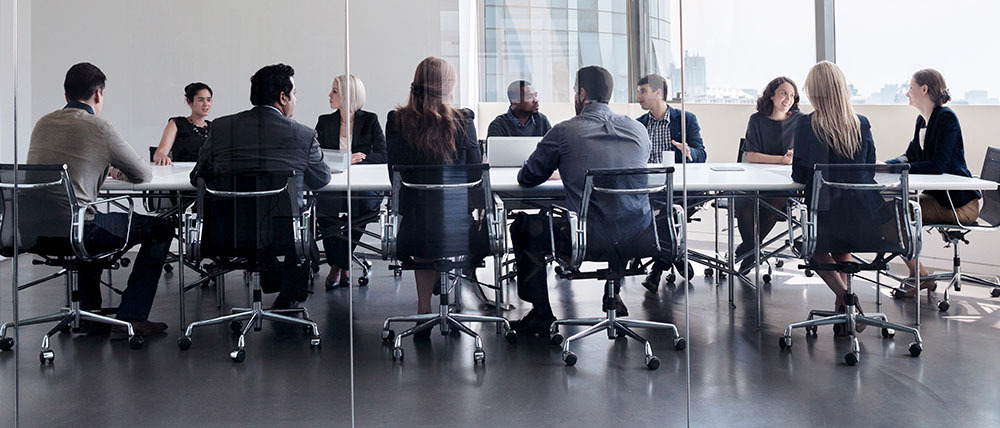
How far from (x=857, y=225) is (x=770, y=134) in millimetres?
762

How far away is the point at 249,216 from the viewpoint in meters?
3.21

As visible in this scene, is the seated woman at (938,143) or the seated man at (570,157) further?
the seated woman at (938,143)

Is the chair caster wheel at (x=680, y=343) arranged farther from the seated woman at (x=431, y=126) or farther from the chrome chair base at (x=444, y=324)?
the seated woman at (x=431, y=126)

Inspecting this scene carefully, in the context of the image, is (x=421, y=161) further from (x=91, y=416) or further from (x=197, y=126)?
(x=91, y=416)

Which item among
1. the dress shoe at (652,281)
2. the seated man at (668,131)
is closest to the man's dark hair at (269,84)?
the seated man at (668,131)

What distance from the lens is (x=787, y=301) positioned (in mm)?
3520

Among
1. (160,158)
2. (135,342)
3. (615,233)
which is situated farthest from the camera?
(615,233)

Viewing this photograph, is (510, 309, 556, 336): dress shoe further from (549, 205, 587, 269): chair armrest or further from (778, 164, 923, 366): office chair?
(778, 164, 923, 366): office chair

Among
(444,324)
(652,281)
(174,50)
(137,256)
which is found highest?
(174,50)

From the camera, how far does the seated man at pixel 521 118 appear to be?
3.12 m

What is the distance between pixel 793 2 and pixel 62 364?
10.0ft

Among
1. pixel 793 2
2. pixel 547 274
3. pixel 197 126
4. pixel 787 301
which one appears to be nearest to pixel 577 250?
pixel 547 274

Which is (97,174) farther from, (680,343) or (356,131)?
(680,343)

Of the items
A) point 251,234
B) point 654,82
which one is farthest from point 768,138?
point 251,234
